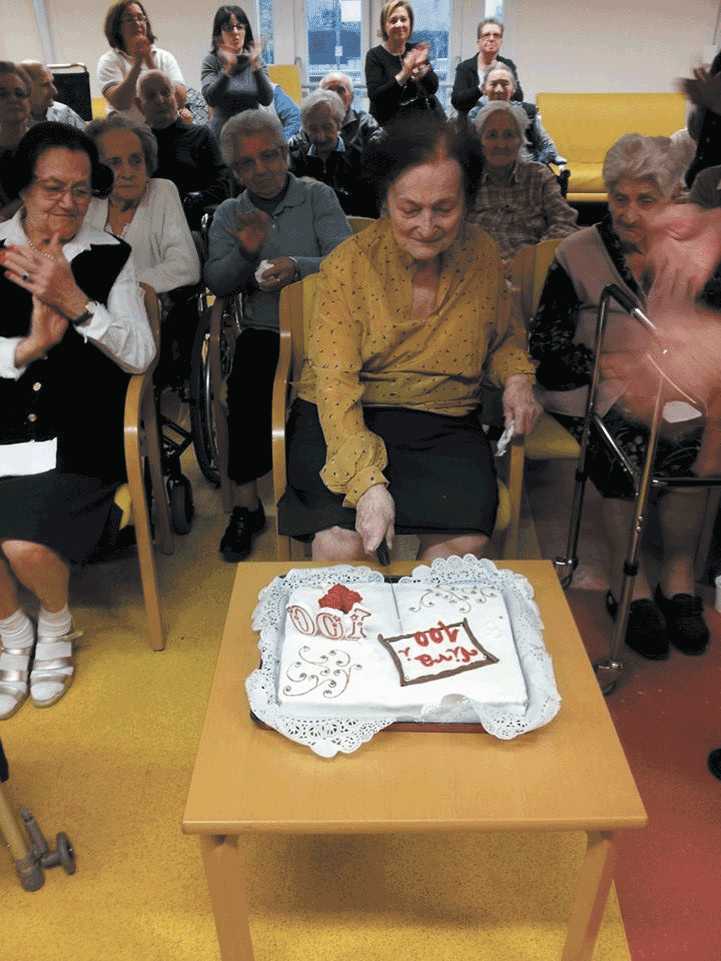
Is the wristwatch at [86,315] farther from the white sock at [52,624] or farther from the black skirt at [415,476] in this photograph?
the white sock at [52,624]

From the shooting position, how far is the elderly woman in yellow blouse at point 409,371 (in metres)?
1.56

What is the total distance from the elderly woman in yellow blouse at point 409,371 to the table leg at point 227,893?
628 millimetres

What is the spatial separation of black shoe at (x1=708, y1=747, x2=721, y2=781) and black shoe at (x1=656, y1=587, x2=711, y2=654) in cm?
34

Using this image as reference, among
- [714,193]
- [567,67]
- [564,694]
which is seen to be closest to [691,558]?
[714,193]

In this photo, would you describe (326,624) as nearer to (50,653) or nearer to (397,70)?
(50,653)

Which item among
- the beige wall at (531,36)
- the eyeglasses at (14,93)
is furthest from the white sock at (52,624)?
the beige wall at (531,36)

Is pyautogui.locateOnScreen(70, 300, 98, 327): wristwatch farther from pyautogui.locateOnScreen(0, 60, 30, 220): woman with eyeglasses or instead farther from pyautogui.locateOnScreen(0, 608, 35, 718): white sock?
pyautogui.locateOnScreen(0, 60, 30, 220): woman with eyeglasses

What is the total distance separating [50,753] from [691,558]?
1.61 m

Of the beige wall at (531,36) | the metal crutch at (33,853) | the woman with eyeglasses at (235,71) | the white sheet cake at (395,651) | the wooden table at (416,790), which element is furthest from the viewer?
the beige wall at (531,36)

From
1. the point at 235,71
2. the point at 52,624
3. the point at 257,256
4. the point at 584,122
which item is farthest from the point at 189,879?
the point at 584,122

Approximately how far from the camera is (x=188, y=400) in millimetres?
2441

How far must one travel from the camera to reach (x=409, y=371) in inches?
68.9

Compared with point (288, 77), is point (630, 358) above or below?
below

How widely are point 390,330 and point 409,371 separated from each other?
115mm
